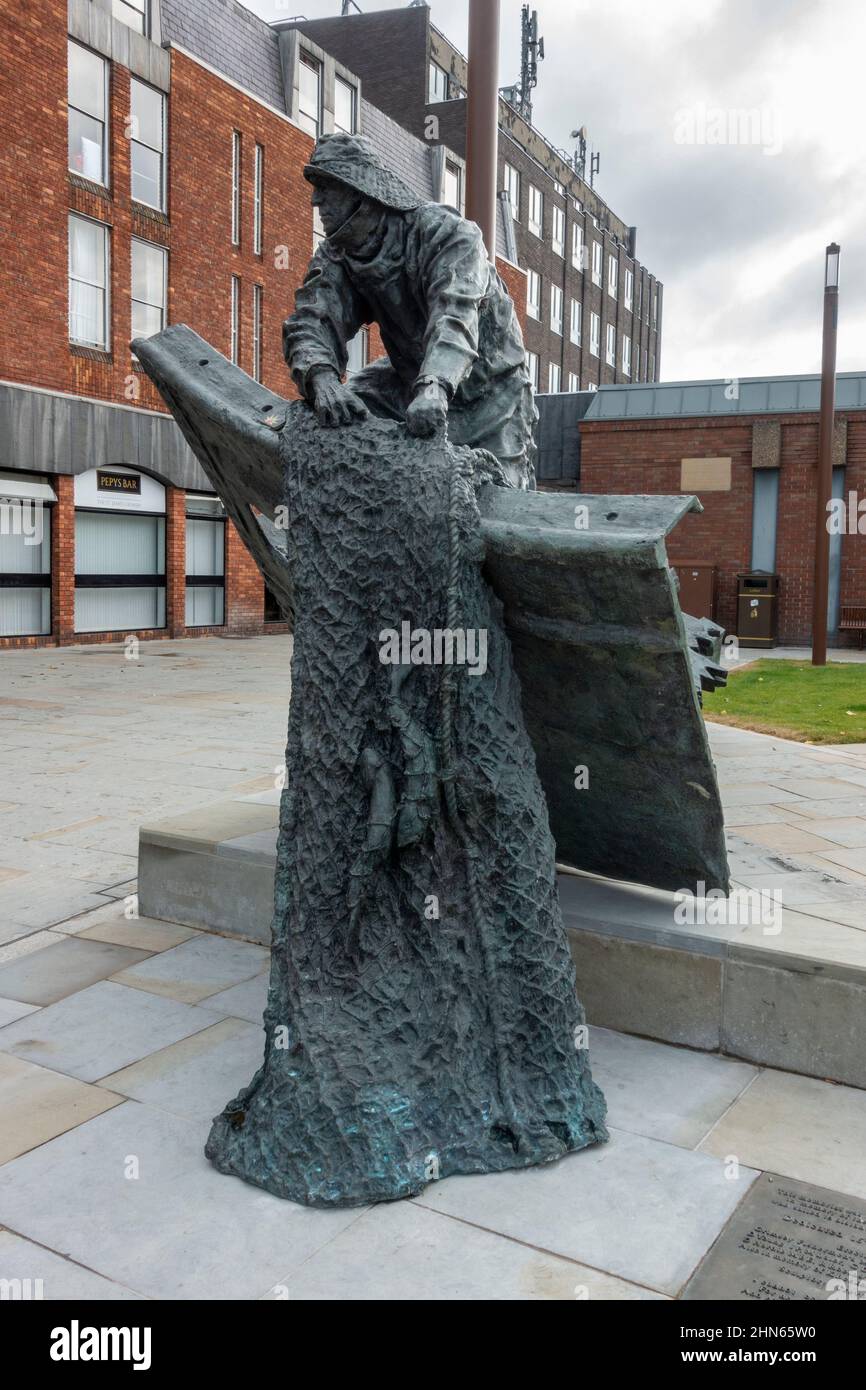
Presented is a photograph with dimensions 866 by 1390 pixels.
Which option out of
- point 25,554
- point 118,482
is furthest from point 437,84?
point 25,554

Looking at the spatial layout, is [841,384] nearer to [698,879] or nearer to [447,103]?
[447,103]

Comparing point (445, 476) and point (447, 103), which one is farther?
point (447, 103)

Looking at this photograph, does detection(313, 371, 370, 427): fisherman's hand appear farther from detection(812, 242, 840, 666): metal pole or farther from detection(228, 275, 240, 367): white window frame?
detection(228, 275, 240, 367): white window frame

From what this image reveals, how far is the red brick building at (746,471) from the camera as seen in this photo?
75.2 feet

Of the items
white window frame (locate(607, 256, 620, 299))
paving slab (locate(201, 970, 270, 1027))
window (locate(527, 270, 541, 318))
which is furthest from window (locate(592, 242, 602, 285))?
paving slab (locate(201, 970, 270, 1027))

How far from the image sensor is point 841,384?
2325cm

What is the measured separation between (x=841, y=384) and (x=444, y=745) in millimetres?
22616

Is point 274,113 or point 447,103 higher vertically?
point 447,103

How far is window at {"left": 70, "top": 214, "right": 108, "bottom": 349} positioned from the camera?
19.0 meters

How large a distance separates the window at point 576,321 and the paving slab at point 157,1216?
48038mm

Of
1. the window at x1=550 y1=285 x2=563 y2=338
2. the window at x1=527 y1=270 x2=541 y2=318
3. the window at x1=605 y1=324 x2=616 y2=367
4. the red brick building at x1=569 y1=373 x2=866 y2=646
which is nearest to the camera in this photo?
the red brick building at x1=569 y1=373 x2=866 y2=646

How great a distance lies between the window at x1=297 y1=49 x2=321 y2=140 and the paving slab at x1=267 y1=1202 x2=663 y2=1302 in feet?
82.2

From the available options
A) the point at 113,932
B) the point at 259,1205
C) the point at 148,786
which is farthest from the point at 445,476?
the point at 148,786

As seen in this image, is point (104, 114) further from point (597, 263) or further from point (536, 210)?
point (597, 263)
